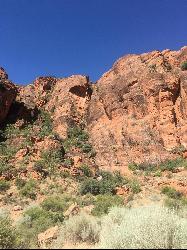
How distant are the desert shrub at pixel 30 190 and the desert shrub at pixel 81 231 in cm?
1278

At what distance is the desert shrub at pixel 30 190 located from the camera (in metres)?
24.5

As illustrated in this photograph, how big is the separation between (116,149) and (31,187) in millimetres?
11249

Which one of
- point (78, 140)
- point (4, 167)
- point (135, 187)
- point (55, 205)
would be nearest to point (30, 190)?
point (55, 205)

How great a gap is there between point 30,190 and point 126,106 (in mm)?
15695

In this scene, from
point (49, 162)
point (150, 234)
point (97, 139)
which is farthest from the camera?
point (97, 139)

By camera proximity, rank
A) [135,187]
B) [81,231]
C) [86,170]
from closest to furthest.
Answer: [81,231]
[135,187]
[86,170]

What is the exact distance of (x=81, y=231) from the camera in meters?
11.5

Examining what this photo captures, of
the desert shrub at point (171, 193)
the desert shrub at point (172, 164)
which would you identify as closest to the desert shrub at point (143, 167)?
the desert shrub at point (172, 164)

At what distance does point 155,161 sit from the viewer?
3192 centimetres

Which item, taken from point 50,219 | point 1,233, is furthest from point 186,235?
point 50,219

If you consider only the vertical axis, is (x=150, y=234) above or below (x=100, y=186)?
below

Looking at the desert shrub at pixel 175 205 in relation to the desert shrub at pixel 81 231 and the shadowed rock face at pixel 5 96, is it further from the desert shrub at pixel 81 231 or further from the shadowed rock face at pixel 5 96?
the shadowed rock face at pixel 5 96

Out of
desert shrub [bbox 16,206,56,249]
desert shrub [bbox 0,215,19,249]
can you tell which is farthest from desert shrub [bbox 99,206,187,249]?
desert shrub [bbox 16,206,56,249]

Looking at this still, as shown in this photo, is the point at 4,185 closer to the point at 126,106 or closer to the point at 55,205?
the point at 55,205
